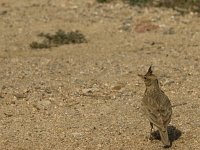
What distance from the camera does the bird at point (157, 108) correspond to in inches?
317

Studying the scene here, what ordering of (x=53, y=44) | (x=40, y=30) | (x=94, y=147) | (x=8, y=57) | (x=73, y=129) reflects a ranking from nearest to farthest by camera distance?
(x=94, y=147), (x=73, y=129), (x=8, y=57), (x=53, y=44), (x=40, y=30)

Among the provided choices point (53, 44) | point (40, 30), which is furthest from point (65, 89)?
point (40, 30)

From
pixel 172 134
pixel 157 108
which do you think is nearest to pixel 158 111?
pixel 157 108

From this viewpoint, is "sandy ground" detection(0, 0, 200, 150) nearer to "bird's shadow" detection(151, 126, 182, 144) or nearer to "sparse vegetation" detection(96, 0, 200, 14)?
"bird's shadow" detection(151, 126, 182, 144)

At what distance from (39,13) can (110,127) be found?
715 centimetres

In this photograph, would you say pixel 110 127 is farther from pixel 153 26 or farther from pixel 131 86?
pixel 153 26

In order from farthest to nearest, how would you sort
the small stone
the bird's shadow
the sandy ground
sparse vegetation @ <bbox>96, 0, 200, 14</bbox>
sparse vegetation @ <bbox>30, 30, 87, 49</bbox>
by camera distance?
sparse vegetation @ <bbox>96, 0, 200, 14</bbox> < sparse vegetation @ <bbox>30, 30, 87, 49</bbox> < the small stone < the sandy ground < the bird's shadow

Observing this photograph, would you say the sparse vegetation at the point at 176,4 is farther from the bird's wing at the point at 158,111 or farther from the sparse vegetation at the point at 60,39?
the bird's wing at the point at 158,111

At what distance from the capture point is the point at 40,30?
1453cm

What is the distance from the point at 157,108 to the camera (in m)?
8.23

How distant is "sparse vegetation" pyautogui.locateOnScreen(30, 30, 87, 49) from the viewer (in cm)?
1351

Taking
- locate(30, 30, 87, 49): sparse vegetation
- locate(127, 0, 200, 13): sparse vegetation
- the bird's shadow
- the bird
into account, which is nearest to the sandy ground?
the bird's shadow

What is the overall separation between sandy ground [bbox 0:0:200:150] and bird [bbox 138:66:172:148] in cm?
40

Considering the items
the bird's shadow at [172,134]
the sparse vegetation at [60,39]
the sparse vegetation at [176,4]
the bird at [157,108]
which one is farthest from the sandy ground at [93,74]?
the bird at [157,108]
